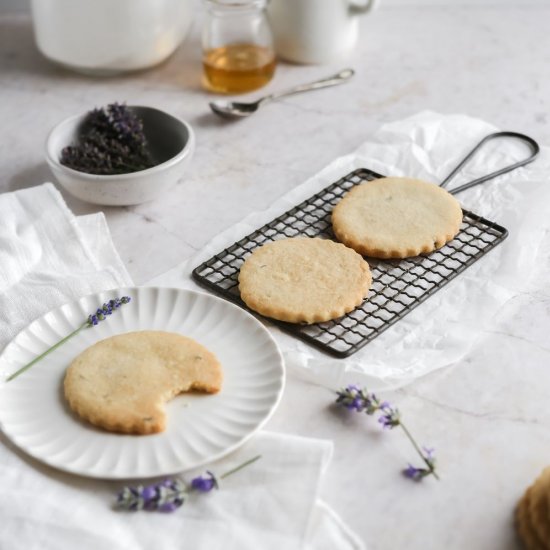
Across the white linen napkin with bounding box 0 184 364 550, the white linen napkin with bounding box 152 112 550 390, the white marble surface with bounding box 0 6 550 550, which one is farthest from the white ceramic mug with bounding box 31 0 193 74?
the white linen napkin with bounding box 0 184 364 550

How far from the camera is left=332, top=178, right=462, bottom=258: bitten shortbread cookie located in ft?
3.93

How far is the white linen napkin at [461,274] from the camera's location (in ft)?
3.40

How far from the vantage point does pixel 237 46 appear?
1.63 m

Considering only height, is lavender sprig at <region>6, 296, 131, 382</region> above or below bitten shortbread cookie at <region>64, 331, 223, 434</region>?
below

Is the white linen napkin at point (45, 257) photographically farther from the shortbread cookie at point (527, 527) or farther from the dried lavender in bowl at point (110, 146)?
the shortbread cookie at point (527, 527)

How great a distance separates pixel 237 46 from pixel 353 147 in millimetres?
313

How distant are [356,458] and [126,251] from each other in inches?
19.7

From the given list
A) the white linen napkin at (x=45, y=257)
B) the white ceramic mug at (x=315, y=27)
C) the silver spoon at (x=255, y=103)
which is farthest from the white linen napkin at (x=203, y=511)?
the white ceramic mug at (x=315, y=27)

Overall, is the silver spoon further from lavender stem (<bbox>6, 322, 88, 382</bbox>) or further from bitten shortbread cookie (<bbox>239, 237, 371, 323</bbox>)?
lavender stem (<bbox>6, 322, 88, 382</bbox>)

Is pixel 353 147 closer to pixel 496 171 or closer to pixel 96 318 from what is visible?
pixel 496 171

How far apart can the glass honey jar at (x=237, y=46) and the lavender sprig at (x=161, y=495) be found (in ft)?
3.06

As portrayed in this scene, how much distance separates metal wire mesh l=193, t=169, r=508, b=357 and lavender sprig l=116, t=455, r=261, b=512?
25cm

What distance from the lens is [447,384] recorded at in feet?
3.34

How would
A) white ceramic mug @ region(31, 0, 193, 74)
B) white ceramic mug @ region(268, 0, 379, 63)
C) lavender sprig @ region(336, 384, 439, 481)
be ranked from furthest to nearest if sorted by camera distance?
white ceramic mug @ region(268, 0, 379, 63), white ceramic mug @ region(31, 0, 193, 74), lavender sprig @ region(336, 384, 439, 481)
